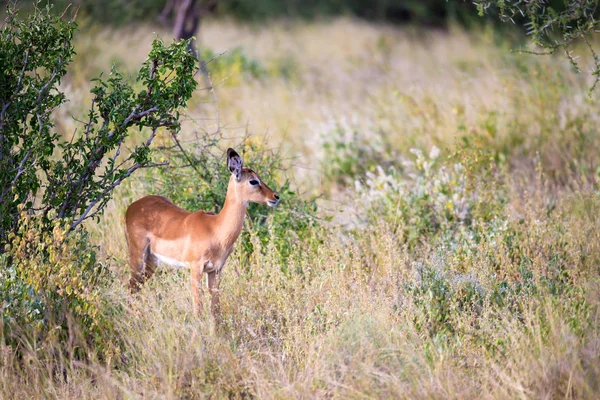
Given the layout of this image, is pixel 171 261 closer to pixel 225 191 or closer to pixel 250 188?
pixel 250 188

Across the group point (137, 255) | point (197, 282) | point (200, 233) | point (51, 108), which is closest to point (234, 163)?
point (200, 233)

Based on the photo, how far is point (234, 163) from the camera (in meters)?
4.99

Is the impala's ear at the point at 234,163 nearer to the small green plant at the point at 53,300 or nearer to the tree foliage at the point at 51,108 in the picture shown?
the tree foliage at the point at 51,108

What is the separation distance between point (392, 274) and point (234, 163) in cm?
147

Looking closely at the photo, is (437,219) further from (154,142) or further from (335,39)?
(335,39)

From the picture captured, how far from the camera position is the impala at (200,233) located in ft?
16.4

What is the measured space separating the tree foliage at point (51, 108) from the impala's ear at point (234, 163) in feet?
2.03

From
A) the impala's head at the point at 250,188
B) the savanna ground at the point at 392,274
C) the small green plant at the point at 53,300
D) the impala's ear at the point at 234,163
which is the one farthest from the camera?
the impala's head at the point at 250,188

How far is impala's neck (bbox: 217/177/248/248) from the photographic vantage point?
505 centimetres

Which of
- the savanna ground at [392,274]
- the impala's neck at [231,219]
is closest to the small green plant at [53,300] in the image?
the savanna ground at [392,274]

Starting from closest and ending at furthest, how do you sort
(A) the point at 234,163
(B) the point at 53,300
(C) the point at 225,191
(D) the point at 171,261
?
(B) the point at 53,300 < (A) the point at 234,163 < (D) the point at 171,261 < (C) the point at 225,191

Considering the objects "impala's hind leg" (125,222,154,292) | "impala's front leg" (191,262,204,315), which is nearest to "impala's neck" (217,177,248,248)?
"impala's front leg" (191,262,204,315)

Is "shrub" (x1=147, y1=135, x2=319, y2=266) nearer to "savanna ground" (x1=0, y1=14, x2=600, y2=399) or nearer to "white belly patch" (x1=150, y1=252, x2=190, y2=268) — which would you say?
"savanna ground" (x1=0, y1=14, x2=600, y2=399)

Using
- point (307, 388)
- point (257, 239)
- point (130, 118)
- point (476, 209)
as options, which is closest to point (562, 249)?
point (476, 209)
